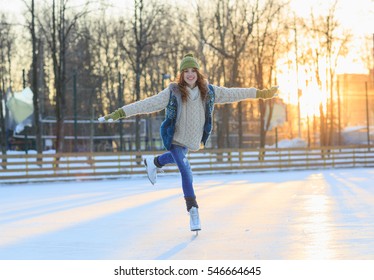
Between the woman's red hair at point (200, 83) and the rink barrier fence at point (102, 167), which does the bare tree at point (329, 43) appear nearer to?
the rink barrier fence at point (102, 167)

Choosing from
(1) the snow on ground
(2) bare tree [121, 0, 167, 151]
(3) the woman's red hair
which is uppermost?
(2) bare tree [121, 0, 167, 151]

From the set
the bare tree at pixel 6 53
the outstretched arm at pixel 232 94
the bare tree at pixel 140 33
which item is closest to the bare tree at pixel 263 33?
the bare tree at pixel 140 33

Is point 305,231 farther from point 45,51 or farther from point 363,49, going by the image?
point 45,51

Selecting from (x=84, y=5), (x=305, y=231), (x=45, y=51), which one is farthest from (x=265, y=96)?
(x=45, y=51)

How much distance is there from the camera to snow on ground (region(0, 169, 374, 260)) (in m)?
5.10

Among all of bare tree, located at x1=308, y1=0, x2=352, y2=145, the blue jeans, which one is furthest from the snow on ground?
bare tree, located at x1=308, y1=0, x2=352, y2=145

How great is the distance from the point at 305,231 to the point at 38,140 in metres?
19.1

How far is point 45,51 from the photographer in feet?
149

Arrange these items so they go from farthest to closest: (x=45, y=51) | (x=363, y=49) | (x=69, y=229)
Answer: (x=45, y=51) < (x=363, y=49) < (x=69, y=229)

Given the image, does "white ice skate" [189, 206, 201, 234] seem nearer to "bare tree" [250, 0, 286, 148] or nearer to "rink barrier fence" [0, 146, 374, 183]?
"rink barrier fence" [0, 146, 374, 183]

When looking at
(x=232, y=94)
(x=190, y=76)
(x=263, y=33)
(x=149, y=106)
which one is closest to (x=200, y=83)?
(x=190, y=76)

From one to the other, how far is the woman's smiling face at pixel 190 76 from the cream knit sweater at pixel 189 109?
0.26 feet

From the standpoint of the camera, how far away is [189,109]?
6062 millimetres

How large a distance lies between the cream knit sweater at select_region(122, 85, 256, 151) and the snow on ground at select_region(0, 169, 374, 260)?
939mm
